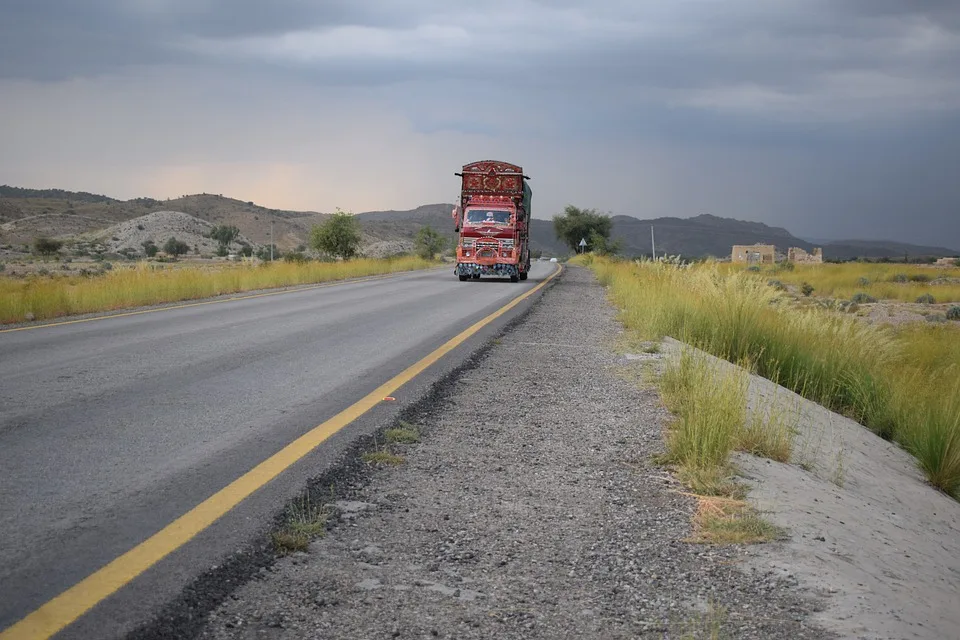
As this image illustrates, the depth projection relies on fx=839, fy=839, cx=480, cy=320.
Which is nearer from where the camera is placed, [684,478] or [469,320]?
[684,478]

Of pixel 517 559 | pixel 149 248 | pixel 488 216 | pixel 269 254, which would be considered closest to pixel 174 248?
pixel 149 248

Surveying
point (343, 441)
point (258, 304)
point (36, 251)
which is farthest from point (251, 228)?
point (343, 441)

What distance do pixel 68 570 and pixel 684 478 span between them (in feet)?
10.5

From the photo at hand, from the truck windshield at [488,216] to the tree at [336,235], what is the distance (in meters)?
19.5

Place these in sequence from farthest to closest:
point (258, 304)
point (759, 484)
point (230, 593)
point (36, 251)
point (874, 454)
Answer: point (36, 251), point (258, 304), point (874, 454), point (759, 484), point (230, 593)

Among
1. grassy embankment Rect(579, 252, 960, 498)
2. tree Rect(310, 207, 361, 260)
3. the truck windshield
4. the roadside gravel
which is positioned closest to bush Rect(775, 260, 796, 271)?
the truck windshield

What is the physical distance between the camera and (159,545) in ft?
12.0

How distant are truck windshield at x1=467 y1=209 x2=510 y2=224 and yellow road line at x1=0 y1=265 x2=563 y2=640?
2440 cm

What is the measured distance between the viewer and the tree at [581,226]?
119 metres

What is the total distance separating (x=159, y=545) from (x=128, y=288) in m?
15.9

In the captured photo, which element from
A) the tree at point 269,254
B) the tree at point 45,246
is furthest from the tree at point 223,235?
the tree at point 45,246

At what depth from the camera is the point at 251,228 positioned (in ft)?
391

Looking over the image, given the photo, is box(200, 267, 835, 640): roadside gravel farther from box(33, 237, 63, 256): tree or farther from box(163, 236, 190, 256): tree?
box(163, 236, 190, 256): tree

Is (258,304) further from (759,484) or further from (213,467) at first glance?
(759,484)
